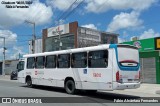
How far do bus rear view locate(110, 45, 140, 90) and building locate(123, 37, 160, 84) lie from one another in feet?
36.3

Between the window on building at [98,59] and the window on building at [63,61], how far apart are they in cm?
231

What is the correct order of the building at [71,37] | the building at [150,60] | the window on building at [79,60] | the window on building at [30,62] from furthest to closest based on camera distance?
the building at [71,37] → the building at [150,60] → the window on building at [30,62] → the window on building at [79,60]

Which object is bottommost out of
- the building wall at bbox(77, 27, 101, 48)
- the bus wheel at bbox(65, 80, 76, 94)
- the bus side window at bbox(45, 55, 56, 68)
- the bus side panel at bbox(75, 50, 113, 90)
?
the bus wheel at bbox(65, 80, 76, 94)

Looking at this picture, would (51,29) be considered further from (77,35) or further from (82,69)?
(82,69)

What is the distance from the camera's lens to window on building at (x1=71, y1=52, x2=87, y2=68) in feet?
57.6

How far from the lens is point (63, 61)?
1950cm

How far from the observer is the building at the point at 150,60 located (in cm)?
2714

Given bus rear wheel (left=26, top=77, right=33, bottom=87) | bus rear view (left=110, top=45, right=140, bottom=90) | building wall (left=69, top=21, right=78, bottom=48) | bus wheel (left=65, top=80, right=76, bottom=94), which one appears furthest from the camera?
building wall (left=69, top=21, right=78, bottom=48)

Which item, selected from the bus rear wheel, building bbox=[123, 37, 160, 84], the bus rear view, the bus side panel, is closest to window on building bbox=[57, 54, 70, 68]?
the bus side panel

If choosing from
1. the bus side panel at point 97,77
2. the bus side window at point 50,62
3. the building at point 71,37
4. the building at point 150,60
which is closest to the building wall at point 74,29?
the building at point 71,37

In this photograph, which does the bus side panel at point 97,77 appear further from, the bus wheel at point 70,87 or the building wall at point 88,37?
the building wall at point 88,37

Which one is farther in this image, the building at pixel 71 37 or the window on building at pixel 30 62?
the building at pixel 71 37

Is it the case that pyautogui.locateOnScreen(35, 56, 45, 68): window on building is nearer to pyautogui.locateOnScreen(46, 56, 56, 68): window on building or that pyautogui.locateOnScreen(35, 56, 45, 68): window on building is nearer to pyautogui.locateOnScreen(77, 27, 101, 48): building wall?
pyautogui.locateOnScreen(46, 56, 56, 68): window on building

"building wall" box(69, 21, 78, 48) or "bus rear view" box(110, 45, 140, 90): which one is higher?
"building wall" box(69, 21, 78, 48)
